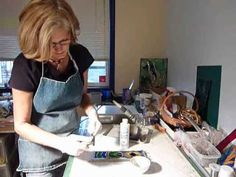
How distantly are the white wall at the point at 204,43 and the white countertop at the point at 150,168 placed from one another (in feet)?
1.05

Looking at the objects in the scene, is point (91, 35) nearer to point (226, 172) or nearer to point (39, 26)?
point (39, 26)

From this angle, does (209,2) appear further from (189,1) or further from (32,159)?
(32,159)

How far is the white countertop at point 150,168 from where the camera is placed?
3.24ft

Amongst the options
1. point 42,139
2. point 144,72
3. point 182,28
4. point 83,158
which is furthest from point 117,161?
point 144,72

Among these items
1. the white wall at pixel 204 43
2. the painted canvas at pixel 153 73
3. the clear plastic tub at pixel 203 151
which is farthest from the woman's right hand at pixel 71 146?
the painted canvas at pixel 153 73

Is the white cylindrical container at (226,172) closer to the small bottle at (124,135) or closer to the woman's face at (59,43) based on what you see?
the small bottle at (124,135)

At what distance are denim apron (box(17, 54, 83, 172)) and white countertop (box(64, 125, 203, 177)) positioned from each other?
172 millimetres

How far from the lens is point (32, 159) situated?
119 cm

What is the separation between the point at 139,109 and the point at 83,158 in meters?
0.88

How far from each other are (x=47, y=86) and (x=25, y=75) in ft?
0.35

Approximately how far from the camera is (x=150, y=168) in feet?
3.38

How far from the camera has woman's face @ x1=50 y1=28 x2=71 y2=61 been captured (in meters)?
1.02

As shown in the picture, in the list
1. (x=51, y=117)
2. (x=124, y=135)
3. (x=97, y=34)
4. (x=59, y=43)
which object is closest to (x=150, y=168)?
(x=124, y=135)

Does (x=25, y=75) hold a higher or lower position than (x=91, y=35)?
lower
